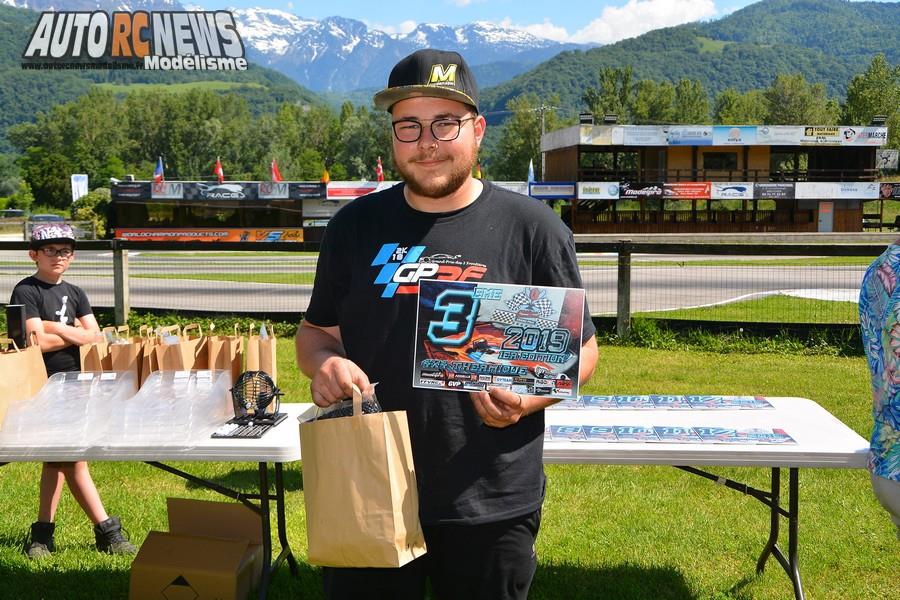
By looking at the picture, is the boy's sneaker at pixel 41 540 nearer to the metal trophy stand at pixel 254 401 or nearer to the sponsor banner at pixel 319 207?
the metal trophy stand at pixel 254 401

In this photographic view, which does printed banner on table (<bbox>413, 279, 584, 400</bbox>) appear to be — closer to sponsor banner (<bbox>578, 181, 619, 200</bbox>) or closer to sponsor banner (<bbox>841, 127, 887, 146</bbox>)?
sponsor banner (<bbox>578, 181, 619, 200</bbox>)

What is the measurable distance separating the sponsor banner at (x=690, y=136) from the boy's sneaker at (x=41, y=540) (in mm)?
52999

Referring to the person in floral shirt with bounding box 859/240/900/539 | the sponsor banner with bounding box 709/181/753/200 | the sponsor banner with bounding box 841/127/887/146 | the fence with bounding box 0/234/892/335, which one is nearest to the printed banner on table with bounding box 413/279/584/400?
the person in floral shirt with bounding box 859/240/900/539

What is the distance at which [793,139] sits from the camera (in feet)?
178

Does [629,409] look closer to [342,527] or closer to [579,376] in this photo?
[579,376]

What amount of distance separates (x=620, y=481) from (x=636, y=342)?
4.38 m

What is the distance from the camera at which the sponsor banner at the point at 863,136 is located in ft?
177

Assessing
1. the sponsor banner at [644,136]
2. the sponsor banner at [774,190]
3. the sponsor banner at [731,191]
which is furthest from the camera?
the sponsor banner at [644,136]

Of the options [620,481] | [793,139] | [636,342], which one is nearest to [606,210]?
[793,139]

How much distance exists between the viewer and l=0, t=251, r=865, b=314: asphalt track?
41.0 feet

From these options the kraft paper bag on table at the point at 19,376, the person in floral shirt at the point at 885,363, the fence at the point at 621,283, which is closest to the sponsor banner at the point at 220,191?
the fence at the point at 621,283

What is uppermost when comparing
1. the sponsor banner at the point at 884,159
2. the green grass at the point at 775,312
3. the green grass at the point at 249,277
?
the sponsor banner at the point at 884,159

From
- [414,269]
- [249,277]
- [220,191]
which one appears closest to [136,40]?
[220,191]

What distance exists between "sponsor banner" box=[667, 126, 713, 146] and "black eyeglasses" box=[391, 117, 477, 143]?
54200 millimetres
